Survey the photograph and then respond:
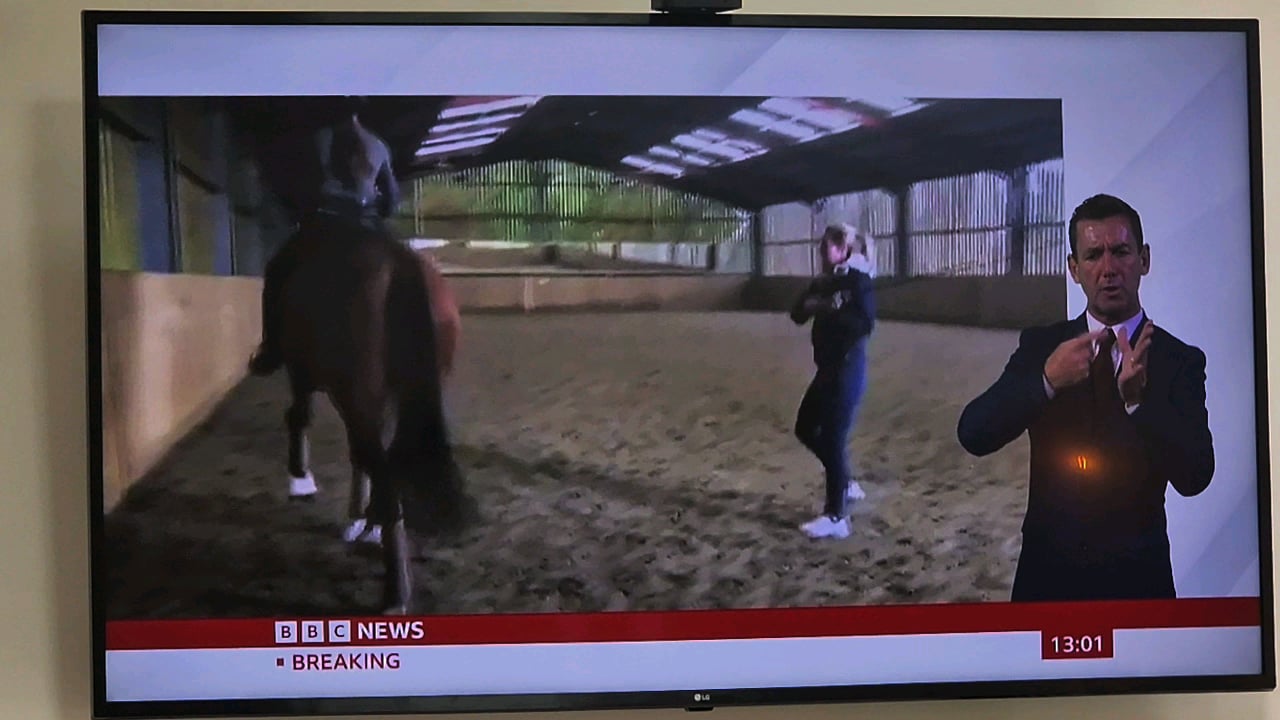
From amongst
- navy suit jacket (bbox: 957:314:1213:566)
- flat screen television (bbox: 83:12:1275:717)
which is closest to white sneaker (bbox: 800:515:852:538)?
flat screen television (bbox: 83:12:1275:717)

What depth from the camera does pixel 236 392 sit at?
4.31ft

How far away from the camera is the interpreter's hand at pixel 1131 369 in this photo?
4.54 ft

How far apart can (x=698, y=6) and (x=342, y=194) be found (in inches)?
18.1

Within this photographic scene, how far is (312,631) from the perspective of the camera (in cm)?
132

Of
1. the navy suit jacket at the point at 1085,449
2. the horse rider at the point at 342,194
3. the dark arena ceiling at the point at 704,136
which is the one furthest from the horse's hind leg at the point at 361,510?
the navy suit jacket at the point at 1085,449

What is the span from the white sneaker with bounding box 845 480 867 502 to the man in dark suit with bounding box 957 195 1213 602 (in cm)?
14

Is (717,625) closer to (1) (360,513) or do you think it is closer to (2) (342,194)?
(1) (360,513)

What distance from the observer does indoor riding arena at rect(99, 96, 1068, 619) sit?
51.7 inches

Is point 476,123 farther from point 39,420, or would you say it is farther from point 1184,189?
point 1184,189

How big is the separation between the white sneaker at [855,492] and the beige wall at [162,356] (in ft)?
2.30

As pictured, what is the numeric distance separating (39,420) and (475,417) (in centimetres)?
55

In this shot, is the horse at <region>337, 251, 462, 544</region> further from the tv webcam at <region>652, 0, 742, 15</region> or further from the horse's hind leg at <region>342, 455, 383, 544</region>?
the tv webcam at <region>652, 0, 742, 15</region>

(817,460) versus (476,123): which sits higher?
(476,123)

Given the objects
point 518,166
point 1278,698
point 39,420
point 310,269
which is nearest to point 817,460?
point 518,166
